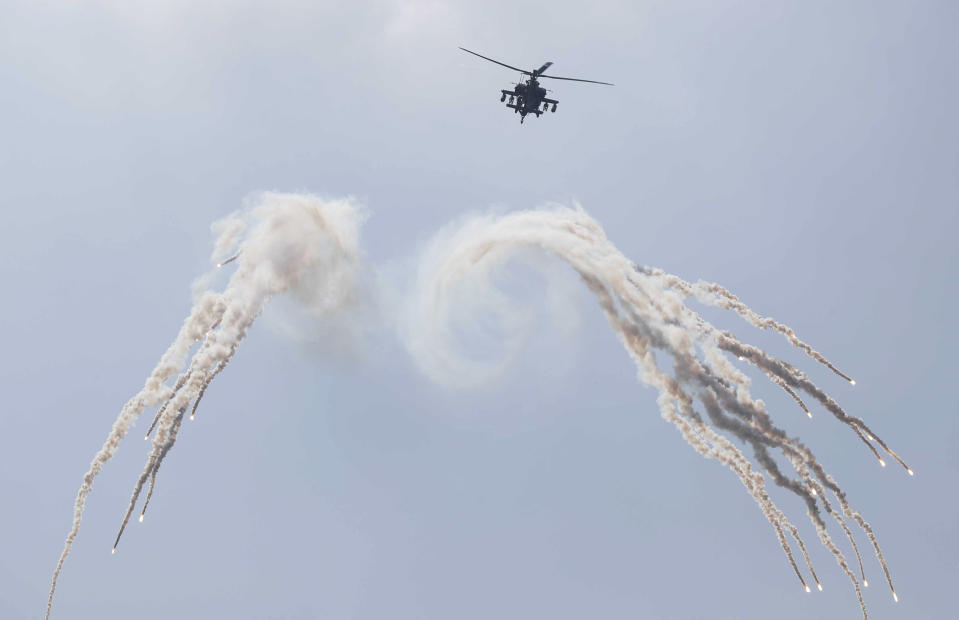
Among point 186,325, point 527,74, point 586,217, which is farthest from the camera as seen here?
point 527,74

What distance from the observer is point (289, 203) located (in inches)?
2547

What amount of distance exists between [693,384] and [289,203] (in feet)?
124

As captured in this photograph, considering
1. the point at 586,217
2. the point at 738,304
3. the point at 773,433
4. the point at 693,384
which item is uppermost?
the point at 586,217

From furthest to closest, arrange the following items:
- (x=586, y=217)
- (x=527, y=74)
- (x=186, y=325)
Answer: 1. (x=527, y=74)
2. (x=586, y=217)
3. (x=186, y=325)

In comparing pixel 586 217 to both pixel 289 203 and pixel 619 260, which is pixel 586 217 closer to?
pixel 619 260

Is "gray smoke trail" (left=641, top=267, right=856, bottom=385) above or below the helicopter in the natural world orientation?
below

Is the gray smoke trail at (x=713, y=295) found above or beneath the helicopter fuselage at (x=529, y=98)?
beneath

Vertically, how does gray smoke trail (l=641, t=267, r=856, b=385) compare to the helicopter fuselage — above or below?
below

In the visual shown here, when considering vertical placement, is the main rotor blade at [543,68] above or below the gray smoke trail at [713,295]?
above

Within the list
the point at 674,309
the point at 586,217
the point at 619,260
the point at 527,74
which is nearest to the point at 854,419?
the point at 674,309

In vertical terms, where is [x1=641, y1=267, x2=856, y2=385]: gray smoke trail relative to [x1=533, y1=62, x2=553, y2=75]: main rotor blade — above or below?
below

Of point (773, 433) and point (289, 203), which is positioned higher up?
point (289, 203)

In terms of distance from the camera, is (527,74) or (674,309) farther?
(527,74)

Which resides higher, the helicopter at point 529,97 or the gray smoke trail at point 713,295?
the helicopter at point 529,97
